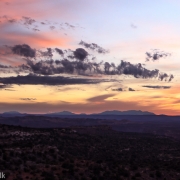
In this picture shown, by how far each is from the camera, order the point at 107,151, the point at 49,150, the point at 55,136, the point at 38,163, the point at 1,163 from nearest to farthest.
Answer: the point at 1,163 → the point at 38,163 → the point at 49,150 → the point at 107,151 → the point at 55,136

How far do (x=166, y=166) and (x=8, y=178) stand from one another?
2075cm

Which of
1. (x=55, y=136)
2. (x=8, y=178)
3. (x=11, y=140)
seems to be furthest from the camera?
(x=55, y=136)

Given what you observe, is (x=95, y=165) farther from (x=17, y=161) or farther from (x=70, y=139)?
(x=70, y=139)

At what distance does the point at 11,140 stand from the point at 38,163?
1651 cm

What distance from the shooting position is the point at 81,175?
33.3m

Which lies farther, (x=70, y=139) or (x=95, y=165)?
(x=70, y=139)

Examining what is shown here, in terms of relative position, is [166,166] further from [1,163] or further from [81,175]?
[1,163]

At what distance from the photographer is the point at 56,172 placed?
33594 millimetres

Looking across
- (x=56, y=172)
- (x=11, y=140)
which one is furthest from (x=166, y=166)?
(x=11, y=140)

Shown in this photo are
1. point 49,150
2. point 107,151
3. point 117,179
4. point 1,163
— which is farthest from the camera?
point 107,151

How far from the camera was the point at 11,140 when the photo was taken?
52688mm

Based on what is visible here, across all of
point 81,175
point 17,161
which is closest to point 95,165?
point 81,175

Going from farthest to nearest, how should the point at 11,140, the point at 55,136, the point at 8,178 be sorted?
the point at 55,136 → the point at 11,140 → the point at 8,178

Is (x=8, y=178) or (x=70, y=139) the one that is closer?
(x=8, y=178)
